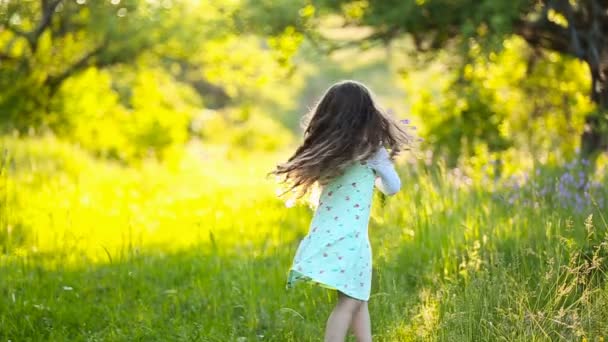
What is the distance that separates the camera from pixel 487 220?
543 centimetres

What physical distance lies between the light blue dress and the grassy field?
1.93ft

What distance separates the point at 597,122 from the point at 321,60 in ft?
9.72

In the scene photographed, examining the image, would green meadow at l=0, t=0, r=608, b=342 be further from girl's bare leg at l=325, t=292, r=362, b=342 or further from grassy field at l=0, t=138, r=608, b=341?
girl's bare leg at l=325, t=292, r=362, b=342

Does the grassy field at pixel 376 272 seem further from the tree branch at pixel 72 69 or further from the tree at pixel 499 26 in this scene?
the tree branch at pixel 72 69

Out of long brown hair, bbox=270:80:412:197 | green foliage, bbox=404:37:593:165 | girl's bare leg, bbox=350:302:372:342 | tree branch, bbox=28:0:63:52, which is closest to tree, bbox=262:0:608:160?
green foliage, bbox=404:37:593:165

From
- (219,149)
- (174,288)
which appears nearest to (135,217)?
(174,288)

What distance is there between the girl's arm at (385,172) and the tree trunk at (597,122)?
3.35 meters

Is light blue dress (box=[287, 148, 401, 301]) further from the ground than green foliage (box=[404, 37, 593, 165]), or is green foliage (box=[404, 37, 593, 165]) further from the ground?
light blue dress (box=[287, 148, 401, 301])

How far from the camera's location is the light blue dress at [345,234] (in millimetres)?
3791

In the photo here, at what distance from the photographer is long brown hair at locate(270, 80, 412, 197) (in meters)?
3.93

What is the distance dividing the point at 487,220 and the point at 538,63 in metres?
4.44

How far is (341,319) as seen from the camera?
381 centimetres

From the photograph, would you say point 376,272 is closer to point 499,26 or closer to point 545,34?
point 499,26

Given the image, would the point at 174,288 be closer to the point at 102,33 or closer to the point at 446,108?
the point at 446,108
